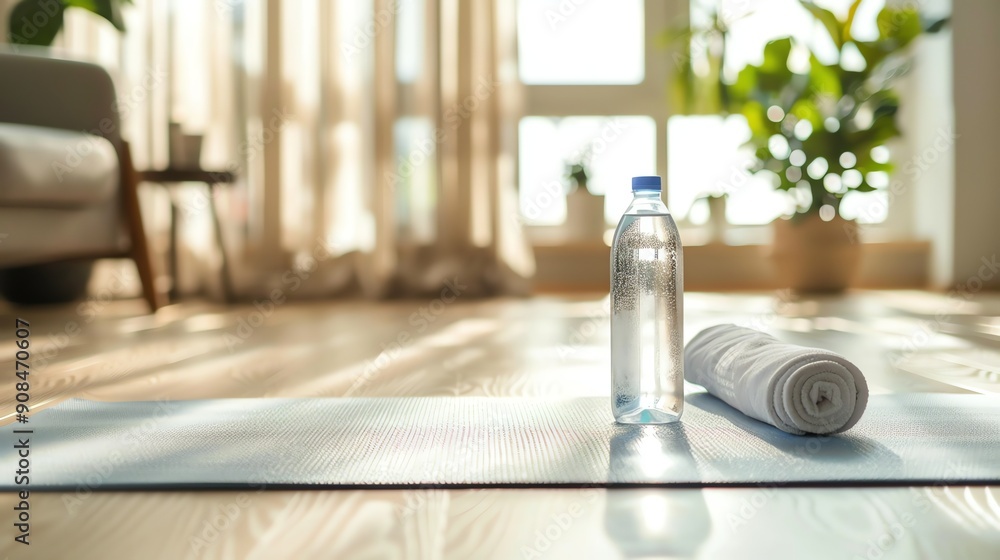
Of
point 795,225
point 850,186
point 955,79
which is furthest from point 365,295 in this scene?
point 955,79

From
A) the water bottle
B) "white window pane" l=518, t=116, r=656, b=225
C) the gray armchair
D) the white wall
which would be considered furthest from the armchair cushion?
the white wall

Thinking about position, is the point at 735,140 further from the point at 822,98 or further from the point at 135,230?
the point at 135,230

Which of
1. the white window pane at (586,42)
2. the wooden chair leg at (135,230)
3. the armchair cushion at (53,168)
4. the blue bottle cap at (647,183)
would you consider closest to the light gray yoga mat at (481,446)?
the blue bottle cap at (647,183)

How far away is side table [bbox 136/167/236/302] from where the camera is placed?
2801 mm

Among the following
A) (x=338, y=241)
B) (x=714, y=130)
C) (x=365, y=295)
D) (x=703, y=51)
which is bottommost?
(x=365, y=295)

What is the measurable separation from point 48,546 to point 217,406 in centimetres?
48

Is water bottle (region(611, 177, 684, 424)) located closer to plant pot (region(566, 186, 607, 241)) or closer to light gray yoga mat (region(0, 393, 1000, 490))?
light gray yoga mat (region(0, 393, 1000, 490))

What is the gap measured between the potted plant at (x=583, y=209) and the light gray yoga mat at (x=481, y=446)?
8.47ft

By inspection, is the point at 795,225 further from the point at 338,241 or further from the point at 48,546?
the point at 48,546

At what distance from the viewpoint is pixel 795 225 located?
10.9 feet

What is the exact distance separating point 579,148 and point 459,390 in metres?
2.66

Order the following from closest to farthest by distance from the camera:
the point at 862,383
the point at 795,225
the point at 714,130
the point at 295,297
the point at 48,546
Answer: the point at 48,546 < the point at 862,383 < the point at 295,297 < the point at 795,225 < the point at 714,130

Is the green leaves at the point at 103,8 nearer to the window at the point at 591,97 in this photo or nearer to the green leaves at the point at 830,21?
the window at the point at 591,97

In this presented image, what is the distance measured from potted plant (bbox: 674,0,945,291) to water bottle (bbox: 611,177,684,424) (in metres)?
2.57
